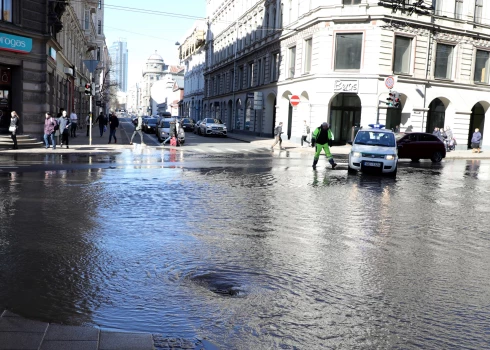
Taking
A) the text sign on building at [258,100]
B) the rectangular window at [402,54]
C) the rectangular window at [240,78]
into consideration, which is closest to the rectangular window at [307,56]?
the rectangular window at [402,54]

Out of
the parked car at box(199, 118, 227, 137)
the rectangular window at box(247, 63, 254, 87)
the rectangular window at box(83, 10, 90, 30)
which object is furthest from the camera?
the rectangular window at box(83, 10, 90, 30)

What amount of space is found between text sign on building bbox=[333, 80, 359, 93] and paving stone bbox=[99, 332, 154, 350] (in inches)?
1228

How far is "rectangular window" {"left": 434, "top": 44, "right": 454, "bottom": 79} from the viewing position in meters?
35.7

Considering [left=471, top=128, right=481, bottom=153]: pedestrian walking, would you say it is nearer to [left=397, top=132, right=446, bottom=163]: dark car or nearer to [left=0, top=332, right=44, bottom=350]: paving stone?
[left=397, top=132, right=446, bottom=163]: dark car

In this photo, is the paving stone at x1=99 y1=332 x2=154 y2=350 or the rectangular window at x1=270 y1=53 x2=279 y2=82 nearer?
the paving stone at x1=99 y1=332 x2=154 y2=350

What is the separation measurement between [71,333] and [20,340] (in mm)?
362

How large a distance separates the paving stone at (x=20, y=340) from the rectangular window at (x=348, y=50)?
32128mm

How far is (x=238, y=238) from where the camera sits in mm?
7598

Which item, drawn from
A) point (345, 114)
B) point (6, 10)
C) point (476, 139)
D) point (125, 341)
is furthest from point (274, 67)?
point (125, 341)

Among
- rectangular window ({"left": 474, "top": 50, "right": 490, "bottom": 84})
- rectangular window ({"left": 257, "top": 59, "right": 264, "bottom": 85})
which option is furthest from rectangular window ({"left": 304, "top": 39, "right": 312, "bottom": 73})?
rectangular window ({"left": 474, "top": 50, "right": 490, "bottom": 84})

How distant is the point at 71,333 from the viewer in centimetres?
398

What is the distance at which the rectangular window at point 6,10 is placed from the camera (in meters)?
23.4

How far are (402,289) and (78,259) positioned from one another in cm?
374

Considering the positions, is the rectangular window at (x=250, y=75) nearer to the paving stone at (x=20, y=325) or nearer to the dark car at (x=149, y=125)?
the dark car at (x=149, y=125)
